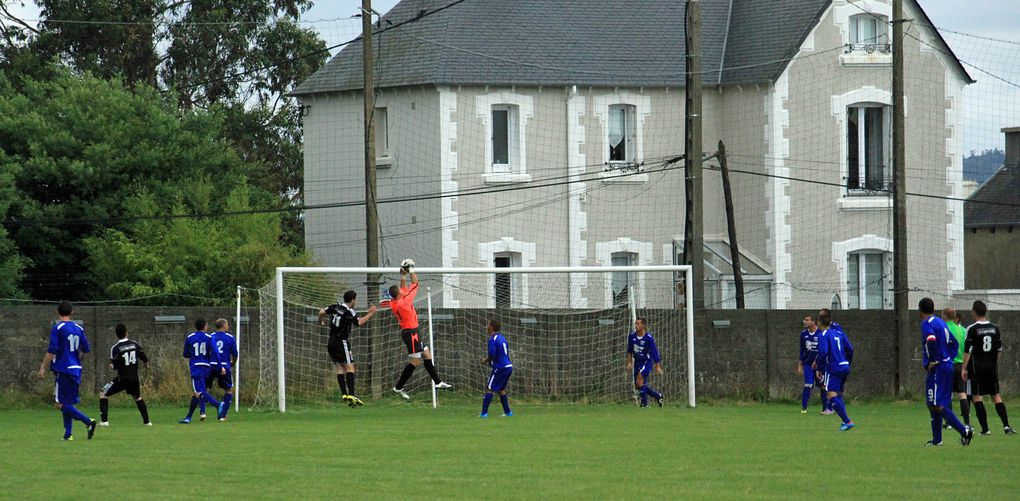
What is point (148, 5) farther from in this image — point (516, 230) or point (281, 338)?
point (281, 338)

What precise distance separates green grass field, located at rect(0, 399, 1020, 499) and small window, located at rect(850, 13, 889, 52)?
17.4m

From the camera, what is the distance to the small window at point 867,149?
39.4 metres

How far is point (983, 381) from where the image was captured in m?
20.2

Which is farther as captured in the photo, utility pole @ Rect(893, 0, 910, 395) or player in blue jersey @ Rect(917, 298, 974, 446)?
utility pole @ Rect(893, 0, 910, 395)

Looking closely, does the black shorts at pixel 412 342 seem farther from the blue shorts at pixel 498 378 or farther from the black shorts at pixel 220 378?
the black shorts at pixel 220 378

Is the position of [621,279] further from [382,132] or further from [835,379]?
[835,379]

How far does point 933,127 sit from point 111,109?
2248 centimetres

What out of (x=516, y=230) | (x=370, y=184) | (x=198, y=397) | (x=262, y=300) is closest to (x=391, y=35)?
(x=516, y=230)

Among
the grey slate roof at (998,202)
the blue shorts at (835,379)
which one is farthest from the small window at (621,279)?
the grey slate roof at (998,202)

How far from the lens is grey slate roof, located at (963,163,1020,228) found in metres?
53.8

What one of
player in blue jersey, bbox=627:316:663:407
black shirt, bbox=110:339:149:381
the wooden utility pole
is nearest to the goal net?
player in blue jersey, bbox=627:316:663:407

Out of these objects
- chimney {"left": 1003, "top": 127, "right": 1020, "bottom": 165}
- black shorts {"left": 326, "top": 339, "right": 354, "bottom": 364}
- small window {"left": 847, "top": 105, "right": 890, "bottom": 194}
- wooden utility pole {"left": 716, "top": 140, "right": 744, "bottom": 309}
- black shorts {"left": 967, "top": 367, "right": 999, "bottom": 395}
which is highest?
chimney {"left": 1003, "top": 127, "right": 1020, "bottom": 165}

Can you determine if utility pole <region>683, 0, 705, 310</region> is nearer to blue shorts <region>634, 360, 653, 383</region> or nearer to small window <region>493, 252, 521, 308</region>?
blue shorts <region>634, 360, 653, 383</region>

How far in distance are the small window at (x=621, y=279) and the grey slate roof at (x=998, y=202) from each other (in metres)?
17.1
